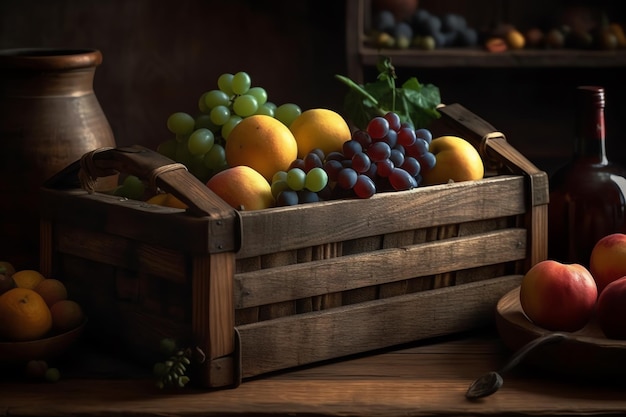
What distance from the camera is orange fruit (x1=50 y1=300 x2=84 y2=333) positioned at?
124 centimetres

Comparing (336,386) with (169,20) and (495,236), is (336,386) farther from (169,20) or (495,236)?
(169,20)

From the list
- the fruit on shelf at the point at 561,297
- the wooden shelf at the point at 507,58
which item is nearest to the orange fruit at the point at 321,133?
the fruit on shelf at the point at 561,297

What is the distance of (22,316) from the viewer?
3.89ft

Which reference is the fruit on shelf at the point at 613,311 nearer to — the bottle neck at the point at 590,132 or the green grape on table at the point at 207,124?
the bottle neck at the point at 590,132

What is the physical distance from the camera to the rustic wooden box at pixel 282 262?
1.16 m

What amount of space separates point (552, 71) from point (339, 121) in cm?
160

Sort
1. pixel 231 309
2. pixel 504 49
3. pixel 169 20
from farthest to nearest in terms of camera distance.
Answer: pixel 169 20, pixel 504 49, pixel 231 309

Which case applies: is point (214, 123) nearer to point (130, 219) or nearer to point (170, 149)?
point (170, 149)

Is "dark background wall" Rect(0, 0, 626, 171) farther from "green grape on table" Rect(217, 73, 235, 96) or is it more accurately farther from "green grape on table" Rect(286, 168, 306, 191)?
"green grape on table" Rect(286, 168, 306, 191)

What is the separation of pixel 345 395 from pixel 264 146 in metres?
0.35

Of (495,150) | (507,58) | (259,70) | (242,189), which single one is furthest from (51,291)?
(259,70)

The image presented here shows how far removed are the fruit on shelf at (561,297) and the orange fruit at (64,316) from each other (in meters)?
0.56

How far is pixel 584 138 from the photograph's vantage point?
1486mm

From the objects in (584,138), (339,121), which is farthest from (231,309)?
(584,138)
